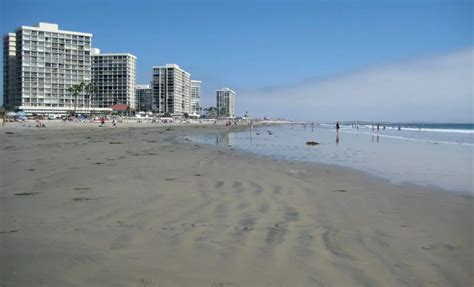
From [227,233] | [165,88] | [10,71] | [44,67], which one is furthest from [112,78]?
[227,233]

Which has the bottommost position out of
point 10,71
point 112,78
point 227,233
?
point 227,233

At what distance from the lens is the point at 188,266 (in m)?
3.78

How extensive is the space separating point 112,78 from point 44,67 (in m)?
36.9

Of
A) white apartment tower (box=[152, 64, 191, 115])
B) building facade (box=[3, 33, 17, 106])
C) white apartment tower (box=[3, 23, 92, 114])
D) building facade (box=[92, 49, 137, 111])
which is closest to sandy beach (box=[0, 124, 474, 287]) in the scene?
white apartment tower (box=[3, 23, 92, 114])

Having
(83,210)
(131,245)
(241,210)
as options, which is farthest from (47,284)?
(241,210)

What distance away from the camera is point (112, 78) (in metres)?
168

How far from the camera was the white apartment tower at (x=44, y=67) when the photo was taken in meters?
130

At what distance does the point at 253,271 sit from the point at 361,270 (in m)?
1.13

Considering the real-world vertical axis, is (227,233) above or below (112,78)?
below

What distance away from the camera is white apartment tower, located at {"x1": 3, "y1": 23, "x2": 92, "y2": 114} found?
130 metres

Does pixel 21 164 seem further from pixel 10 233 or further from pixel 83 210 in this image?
pixel 10 233

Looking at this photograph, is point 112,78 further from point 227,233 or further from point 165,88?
point 227,233

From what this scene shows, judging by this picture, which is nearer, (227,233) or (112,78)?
(227,233)

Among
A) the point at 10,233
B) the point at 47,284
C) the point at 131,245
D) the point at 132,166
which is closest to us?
the point at 47,284
